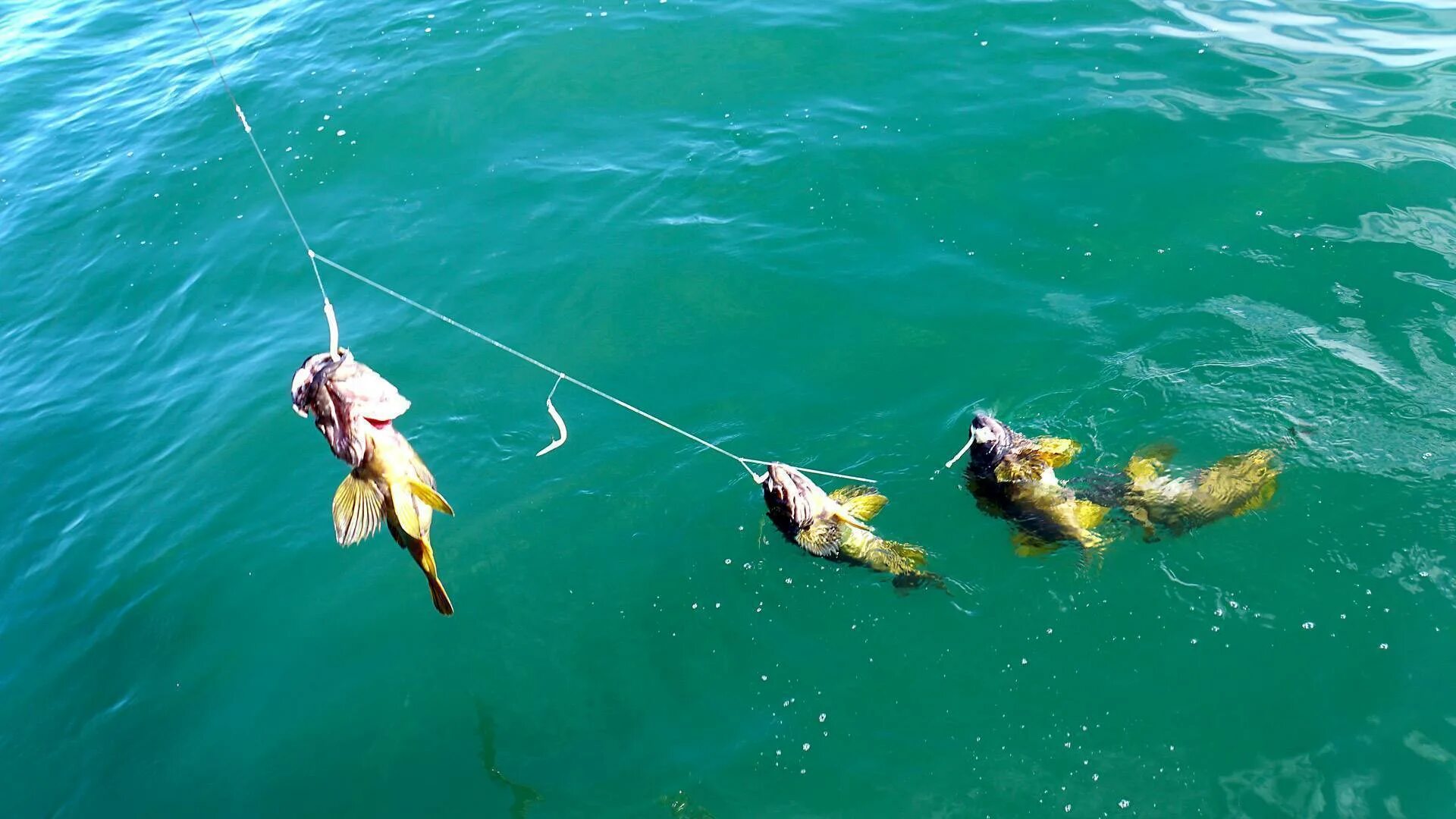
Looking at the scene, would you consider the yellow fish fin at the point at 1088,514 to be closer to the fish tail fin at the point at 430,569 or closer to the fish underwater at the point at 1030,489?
the fish underwater at the point at 1030,489

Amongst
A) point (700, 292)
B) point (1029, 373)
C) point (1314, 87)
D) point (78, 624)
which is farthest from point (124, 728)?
point (1314, 87)

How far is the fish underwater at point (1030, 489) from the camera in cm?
827

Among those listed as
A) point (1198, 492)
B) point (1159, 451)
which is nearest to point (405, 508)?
point (1198, 492)

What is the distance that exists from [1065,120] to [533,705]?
9.84 m

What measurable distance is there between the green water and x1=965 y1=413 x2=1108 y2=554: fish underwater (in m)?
0.31

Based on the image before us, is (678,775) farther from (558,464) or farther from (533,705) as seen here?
(558,464)

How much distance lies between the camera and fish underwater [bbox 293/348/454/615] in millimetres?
6082

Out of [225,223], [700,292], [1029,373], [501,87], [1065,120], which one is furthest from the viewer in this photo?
[501,87]

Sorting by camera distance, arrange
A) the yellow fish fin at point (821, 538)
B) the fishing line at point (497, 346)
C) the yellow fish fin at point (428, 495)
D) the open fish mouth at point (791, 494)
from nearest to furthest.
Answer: the yellow fish fin at point (428, 495)
the open fish mouth at point (791, 494)
the fishing line at point (497, 346)
the yellow fish fin at point (821, 538)

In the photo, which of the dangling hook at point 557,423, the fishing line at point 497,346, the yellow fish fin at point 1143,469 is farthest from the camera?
the yellow fish fin at point 1143,469

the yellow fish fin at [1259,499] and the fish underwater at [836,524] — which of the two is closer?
the fish underwater at [836,524]

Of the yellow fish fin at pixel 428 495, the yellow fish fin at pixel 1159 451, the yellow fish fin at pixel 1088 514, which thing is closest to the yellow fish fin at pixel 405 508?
the yellow fish fin at pixel 428 495

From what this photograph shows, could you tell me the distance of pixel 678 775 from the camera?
8.16 metres

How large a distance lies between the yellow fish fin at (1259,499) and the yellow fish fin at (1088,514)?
126 centimetres
